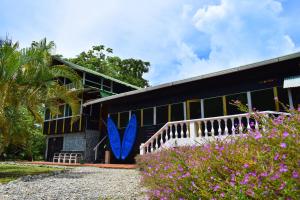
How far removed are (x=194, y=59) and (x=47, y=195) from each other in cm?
2348

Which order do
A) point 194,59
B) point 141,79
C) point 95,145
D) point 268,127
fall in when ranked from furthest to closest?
point 141,79 → point 194,59 → point 95,145 → point 268,127

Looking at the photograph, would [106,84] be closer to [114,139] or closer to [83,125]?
[83,125]

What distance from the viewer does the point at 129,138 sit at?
14.4 m

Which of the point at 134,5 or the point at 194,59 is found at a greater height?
the point at 194,59

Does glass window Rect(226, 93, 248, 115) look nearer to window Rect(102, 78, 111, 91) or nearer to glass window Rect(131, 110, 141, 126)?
glass window Rect(131, 110, 141, 126)

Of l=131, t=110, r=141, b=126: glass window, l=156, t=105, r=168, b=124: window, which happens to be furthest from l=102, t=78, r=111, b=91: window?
l=156, t=105, r=168, b=124: window

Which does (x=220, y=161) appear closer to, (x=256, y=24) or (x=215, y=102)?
(x=256, y=24)

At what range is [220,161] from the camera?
10.4 feet

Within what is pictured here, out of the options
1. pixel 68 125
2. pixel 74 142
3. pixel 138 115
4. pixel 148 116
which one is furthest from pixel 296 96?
pixel 68 125

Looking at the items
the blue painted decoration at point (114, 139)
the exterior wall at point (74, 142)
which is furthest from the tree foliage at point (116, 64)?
the blue painted decoration at point (114, 139)

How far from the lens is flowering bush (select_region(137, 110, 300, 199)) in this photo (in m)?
2.29

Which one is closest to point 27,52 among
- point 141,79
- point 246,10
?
point 246,10

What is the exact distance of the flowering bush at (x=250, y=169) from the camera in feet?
7.50

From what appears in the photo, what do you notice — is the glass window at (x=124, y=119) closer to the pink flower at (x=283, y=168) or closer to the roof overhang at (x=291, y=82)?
the roof overhang at (x=291, y=82)
